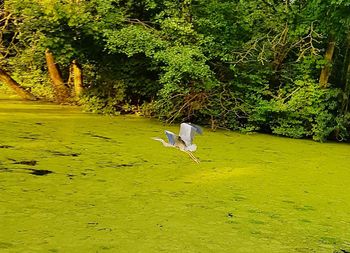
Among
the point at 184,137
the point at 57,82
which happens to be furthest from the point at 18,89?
the point at 184,137

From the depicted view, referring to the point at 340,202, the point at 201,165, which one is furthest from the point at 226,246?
the point at 201,165

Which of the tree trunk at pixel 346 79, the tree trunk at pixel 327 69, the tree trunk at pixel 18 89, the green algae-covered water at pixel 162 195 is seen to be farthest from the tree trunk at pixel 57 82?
the tree trunk at pixel 346 79

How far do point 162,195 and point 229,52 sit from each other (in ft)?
14.6

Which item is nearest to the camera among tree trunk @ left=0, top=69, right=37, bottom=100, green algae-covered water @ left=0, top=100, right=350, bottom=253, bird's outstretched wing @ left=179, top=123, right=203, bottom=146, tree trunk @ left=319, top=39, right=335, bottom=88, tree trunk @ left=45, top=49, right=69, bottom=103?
green algae-covered water @ left=0, top=100, right=350, bottom=253

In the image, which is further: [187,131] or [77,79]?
[77,79]

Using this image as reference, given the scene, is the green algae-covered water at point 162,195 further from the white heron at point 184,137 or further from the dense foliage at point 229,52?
the dense foliage at point 229,52

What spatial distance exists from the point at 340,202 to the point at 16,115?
527cm

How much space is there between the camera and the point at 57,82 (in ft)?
34.5

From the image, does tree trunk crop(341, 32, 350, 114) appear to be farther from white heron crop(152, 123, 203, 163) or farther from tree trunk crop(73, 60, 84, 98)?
tree trunk crop(73, 60, 84, 98)

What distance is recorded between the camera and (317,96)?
758cm

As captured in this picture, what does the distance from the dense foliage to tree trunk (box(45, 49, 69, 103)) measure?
1.75m

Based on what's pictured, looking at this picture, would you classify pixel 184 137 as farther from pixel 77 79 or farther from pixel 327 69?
pixel 77 79

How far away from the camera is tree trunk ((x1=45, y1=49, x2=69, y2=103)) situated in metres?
10.3

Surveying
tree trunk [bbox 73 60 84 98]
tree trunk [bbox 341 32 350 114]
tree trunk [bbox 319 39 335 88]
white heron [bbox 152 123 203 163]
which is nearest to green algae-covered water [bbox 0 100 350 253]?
white heron [bbox 152 123 203 163]
